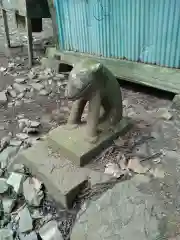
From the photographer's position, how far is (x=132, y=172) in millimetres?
2666

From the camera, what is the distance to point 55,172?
104 inches

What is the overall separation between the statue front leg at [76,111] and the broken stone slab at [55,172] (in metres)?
0.38

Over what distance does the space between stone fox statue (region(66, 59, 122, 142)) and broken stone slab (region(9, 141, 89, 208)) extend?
1.22 feet

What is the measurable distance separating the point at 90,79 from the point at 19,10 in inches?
125

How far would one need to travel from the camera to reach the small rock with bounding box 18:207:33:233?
8.07 ft

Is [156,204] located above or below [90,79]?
below

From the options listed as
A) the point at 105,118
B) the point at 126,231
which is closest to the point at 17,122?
the point at 105,118

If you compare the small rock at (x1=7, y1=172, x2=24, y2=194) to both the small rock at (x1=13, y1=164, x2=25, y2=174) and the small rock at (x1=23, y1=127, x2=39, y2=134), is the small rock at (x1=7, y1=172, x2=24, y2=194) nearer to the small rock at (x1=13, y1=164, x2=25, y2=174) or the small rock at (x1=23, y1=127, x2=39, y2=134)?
the small rock at (x1=13, y1=164, x2=25, y2=174)

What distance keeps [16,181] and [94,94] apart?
116 cm

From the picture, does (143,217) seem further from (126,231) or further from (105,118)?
(105,118)

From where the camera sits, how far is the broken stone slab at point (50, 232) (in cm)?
235

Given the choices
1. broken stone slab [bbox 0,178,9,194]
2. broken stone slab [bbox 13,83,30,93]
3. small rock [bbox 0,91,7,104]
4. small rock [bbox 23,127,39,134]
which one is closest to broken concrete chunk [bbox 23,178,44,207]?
broken stone slab [bbox 0,178,9,194]

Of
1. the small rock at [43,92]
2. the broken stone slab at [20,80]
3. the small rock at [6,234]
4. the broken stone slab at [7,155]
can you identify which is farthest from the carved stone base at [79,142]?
the broken stone slab at [20,80]

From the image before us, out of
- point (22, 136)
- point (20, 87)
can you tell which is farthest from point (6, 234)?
point (20, 87)
